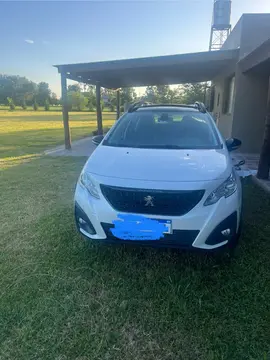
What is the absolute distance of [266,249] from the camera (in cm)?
280

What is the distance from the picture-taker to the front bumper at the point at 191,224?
2070 mm

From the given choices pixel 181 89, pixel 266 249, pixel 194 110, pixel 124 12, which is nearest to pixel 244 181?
pixel 194 110

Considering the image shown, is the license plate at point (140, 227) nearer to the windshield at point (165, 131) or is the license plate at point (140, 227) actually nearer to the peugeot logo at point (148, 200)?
the peugeot logo at point (148, 200)

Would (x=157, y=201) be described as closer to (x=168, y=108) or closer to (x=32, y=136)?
(x=168, y=108)

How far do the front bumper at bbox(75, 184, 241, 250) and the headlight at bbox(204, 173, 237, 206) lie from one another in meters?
0.03

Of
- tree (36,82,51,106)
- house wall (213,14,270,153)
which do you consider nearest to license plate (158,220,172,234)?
house wall (213,14,270,153)

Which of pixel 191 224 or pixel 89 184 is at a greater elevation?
pixel 89 184

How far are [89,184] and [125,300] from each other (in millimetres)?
1035

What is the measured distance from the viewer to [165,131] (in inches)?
132

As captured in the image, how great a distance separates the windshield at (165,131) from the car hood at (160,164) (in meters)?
0.24

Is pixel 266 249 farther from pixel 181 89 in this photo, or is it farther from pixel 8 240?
pixel 181 89

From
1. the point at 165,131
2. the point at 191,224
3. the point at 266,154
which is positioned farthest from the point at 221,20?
the point at 191,224

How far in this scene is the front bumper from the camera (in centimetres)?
207

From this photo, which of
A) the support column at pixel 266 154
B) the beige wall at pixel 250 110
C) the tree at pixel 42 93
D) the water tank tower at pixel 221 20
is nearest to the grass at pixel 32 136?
the beige wall at pixel 250 110
